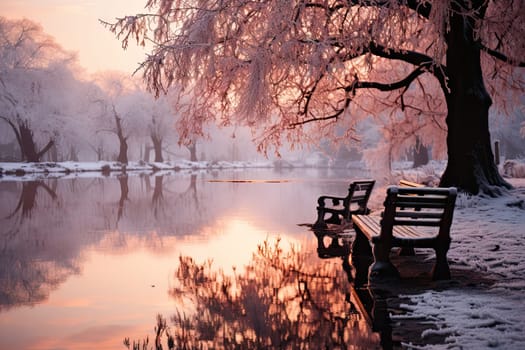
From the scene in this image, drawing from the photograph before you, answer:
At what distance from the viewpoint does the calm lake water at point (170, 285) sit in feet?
17.3

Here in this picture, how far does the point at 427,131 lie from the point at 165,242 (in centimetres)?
1588

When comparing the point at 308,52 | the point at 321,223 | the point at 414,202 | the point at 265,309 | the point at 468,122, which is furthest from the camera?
the point at 468,122

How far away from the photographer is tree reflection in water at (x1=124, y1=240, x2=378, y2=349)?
5004 millimetres

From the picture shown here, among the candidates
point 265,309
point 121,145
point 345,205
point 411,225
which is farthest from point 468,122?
point 121,145

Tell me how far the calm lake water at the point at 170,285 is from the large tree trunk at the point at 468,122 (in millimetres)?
4450

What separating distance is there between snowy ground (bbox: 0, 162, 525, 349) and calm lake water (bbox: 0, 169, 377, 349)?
2.63 feet

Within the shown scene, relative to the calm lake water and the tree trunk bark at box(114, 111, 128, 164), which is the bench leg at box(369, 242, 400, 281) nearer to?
the calm lake water

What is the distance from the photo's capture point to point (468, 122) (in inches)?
566

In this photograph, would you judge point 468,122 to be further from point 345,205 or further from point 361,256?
point 361,256

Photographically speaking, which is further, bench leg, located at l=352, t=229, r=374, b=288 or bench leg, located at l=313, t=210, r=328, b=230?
bench leg, located at l=313, t=210, r=328, b=230

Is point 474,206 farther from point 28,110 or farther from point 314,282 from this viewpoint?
point 28,110

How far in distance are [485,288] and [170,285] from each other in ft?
12.3

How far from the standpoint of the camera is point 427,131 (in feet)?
78.4

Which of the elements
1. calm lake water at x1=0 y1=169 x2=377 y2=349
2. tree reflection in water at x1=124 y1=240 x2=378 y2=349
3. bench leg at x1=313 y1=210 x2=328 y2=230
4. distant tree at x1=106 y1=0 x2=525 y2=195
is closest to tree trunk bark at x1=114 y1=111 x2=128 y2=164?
distant tree at x1=106 y1=0 x2=525 y2=195
